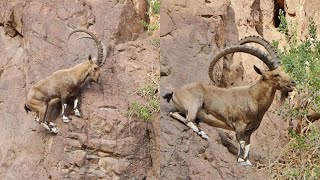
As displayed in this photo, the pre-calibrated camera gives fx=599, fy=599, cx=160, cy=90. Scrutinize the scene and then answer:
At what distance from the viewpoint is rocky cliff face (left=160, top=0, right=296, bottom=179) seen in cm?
350

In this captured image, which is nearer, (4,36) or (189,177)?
(189,177)

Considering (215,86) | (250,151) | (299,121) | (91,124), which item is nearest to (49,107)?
(91,124)

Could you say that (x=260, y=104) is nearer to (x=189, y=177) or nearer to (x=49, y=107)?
(x=189, y=177)

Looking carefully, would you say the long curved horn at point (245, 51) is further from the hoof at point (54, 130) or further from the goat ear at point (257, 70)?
the hoof at point (54, 130)

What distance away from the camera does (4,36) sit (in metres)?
4.25

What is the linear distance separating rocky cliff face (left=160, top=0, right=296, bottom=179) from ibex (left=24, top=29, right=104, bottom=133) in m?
0.51

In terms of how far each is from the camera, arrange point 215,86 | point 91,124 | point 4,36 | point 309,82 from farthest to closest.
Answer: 1. point 4,36
2. point 91,124
3. point 215,86
4. point 309,82

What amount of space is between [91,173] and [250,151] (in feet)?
3.30

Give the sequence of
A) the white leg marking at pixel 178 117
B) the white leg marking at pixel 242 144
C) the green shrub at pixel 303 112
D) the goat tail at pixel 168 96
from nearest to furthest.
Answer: the green shrub at pixel 303 112, the white leg marking at pixel 242 144, the white leg marking at pixel 178 117, the goat tail at pixel 168 96

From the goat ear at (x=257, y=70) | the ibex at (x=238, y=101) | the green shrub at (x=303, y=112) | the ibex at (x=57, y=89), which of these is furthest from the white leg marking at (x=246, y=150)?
the ibex at (x=57, y=89)

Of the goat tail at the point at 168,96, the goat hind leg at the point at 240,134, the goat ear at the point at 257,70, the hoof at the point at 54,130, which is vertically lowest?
the hoof at the point at 54,130

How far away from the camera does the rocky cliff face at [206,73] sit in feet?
11.5

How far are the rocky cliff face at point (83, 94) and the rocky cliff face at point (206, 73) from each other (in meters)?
0.27

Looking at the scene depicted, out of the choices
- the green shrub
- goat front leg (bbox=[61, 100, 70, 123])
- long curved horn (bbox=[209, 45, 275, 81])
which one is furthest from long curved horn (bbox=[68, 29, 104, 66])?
the green shrub
